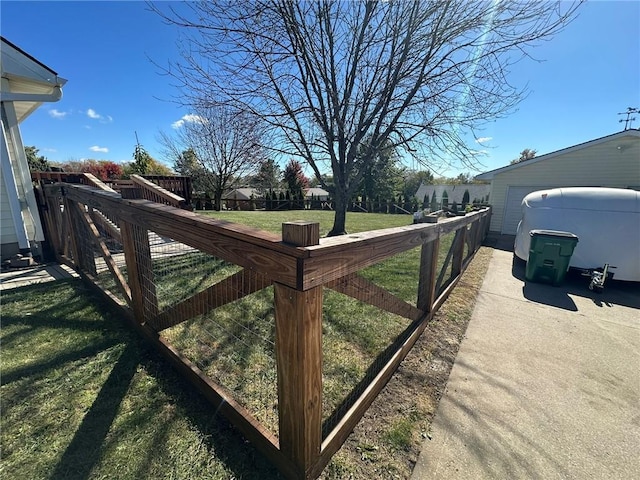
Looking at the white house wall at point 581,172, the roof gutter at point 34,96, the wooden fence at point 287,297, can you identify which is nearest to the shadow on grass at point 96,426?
the wooden fence at point 287,297

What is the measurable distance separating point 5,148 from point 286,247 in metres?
6.69

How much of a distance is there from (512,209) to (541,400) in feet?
38.6

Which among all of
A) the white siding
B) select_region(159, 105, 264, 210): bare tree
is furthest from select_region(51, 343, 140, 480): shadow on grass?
Result: select_region(159, 105, 264, 210): bare tree

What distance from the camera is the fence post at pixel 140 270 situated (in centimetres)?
233

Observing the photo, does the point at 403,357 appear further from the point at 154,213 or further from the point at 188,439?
the point at 154,213

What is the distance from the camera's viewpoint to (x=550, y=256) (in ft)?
16.1

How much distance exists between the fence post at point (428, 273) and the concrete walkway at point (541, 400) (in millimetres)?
579

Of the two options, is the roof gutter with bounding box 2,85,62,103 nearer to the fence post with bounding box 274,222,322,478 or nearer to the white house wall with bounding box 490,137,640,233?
the fence post with bounding box 274,222,322,478

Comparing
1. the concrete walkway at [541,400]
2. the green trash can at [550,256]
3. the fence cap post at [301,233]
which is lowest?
the concrete walkway at [541,400]

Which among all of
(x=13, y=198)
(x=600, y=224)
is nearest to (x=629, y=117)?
(x=600, y=224)

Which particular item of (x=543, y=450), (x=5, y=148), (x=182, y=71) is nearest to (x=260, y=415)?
(x=543, y=450)

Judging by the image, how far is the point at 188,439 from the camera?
5.26ft

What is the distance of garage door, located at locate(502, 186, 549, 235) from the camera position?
11.2 m

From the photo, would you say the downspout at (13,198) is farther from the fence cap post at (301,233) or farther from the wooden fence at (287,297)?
the fence cap post at (301,233)
